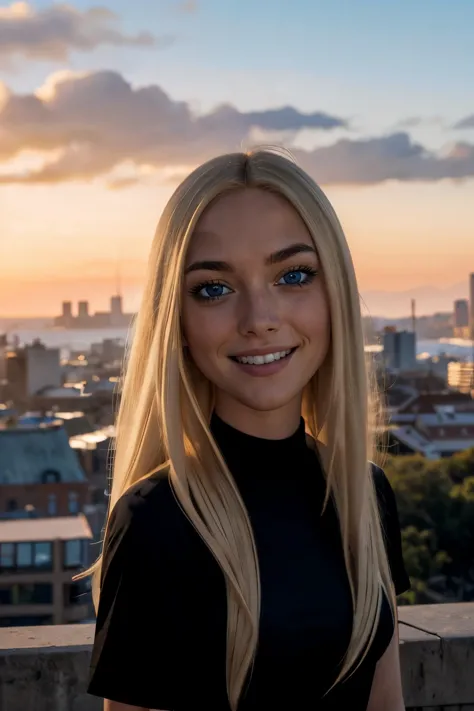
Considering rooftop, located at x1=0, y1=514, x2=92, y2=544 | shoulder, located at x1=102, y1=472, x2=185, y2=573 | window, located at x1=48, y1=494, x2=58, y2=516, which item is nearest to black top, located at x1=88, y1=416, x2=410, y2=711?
shoulder, located at x1=102, y1=472, x2=185, y2=573

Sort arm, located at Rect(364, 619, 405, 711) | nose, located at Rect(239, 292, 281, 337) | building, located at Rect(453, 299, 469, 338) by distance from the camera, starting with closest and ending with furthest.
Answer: nose, located at Rect(239, 292, 281, 337) → arm, located at Rect(364, 619, 405, 711) → building, located at Rect(453, 299, 469, 338)

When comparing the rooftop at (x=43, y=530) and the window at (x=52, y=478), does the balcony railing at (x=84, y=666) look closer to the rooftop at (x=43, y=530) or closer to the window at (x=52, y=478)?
the rooftop at (x=43, y=530)

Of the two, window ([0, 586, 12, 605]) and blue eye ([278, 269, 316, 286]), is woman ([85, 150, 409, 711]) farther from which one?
window ([0, 586, 12, 605])

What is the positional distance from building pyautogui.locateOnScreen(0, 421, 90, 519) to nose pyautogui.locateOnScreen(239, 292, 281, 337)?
1346 inches

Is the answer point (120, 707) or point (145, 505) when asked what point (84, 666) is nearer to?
point (120, 707)

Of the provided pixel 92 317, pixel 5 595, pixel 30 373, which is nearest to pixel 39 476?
pixel 5 595

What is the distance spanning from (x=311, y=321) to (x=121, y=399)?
0.45m

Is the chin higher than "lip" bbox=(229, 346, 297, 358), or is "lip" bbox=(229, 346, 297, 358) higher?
"lip" bbox=(229, 346, 297, 358)

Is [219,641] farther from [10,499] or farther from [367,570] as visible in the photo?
[10,499]

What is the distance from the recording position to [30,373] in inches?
3031

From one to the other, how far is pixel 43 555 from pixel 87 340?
12090cm

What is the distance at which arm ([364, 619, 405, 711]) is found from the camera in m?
2.49

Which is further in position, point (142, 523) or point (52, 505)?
point (52, 505)

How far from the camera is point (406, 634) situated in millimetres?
3279
